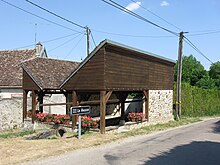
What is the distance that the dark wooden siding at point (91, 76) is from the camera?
44.4ft

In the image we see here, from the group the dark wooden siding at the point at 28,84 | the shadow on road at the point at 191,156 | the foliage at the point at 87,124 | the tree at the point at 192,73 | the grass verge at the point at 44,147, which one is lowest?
the shadow on road at the point at 191,156

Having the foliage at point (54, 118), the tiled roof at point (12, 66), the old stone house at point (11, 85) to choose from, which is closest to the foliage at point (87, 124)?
the foliage at point (54, 118)

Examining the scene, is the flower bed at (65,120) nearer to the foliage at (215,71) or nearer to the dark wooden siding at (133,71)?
the dark wooden siding at (133,71)

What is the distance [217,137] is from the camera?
42.1 feet

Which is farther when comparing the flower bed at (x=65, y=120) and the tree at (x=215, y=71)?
the tree at (x=215, y=71)

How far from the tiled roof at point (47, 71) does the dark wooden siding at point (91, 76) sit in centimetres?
253

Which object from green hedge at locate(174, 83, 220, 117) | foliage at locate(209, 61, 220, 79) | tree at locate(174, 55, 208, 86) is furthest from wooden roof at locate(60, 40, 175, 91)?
foliage at locate(209, 61, 220, 79)

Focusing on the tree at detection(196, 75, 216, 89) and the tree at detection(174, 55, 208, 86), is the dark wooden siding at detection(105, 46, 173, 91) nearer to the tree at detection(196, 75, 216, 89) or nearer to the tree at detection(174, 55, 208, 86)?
the tree at detection(196, 75, 216, 89)

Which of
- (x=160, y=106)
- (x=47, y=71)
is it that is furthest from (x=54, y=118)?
(x=160, y=106)

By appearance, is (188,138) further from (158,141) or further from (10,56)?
(10,56)

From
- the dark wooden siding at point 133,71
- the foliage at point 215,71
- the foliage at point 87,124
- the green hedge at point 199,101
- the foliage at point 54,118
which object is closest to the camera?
the foliage at point 87,124

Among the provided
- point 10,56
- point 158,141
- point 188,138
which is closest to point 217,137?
point 188,138

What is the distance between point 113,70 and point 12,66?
15.2m

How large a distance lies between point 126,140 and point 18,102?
10.2 metres
